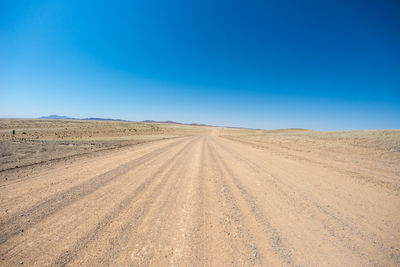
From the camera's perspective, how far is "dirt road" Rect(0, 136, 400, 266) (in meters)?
2.54

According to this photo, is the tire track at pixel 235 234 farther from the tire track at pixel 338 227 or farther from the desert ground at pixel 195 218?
the tire track at pixel 338 227

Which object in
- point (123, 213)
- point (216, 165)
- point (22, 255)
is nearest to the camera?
point (22, 255)

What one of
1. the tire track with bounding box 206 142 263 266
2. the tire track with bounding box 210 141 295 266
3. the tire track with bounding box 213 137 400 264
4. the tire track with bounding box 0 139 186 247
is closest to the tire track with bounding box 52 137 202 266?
the tire track with bounding box 0 139 186 247

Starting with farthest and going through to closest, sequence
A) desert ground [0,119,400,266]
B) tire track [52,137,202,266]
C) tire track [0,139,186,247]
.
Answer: tire track [0,139,186,247] → desert ground [0,119,400,266] → tire track [52,137,202,266]

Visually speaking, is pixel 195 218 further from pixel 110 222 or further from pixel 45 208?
pixel 45 208

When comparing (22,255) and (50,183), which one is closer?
(22,255)

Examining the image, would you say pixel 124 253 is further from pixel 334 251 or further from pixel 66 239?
pixel 334 251

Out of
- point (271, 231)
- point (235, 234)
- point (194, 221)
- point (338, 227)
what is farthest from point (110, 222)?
point (338, 227)

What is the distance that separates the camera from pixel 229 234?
122 inches

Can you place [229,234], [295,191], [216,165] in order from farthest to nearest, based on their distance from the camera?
[216,165]
[295,191]
[229,234]

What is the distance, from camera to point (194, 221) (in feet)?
11.4

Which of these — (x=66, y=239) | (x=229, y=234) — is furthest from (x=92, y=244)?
(x=229, y=234)

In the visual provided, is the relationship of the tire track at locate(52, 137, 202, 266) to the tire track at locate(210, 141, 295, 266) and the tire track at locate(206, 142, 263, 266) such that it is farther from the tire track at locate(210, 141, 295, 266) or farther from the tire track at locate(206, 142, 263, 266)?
the tire track at locate(210, 141, 295, 266)

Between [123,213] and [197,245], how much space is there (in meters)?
2.06
